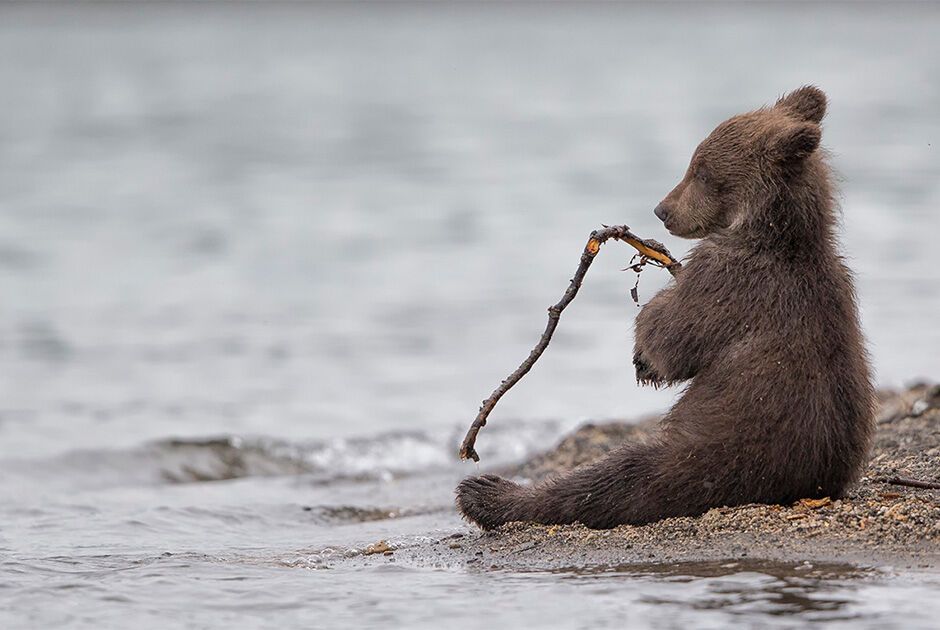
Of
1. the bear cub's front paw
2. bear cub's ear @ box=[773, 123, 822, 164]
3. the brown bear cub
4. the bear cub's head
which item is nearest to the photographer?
the brown bear cub

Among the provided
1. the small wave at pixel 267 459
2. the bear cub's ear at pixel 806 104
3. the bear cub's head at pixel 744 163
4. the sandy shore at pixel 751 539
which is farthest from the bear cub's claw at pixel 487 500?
the small wave at pixel 267 459

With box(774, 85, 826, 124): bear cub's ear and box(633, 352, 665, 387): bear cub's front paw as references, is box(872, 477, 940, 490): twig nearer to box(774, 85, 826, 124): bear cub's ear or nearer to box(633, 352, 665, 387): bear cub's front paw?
box(633, 352, 665, 387): bear cub's front paw

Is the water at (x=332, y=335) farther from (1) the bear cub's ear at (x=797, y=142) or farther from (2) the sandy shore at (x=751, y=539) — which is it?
(1) the bear cub's ear at (x=797, y=142)

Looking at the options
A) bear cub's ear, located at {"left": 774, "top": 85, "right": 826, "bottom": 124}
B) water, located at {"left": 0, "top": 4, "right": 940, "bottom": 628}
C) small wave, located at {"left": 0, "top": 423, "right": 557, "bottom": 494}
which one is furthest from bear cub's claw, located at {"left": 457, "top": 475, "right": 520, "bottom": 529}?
small wave, located at {"left": 0, "top": 423, "right": 557, "bottom": 494}

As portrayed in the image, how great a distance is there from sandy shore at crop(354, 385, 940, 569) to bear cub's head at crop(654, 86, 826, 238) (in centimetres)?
140

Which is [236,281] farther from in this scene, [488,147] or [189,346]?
[488,147]

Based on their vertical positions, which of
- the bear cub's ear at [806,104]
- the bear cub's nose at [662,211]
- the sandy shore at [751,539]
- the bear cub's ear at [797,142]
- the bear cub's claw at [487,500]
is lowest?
the sandy shore at [751,539]

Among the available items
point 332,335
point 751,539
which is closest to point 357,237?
point 332,335

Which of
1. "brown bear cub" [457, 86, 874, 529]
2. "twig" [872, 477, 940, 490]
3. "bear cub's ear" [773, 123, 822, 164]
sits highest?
"bear cub's ear" [773, 123, 822, 164]

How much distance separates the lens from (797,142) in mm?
6426

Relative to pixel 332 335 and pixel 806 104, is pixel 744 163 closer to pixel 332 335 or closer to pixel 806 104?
pixel 806 104

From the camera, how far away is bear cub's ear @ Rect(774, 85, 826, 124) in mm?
7109

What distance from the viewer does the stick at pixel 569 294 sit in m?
6.70

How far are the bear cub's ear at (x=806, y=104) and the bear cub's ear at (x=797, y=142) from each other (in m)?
0.55
